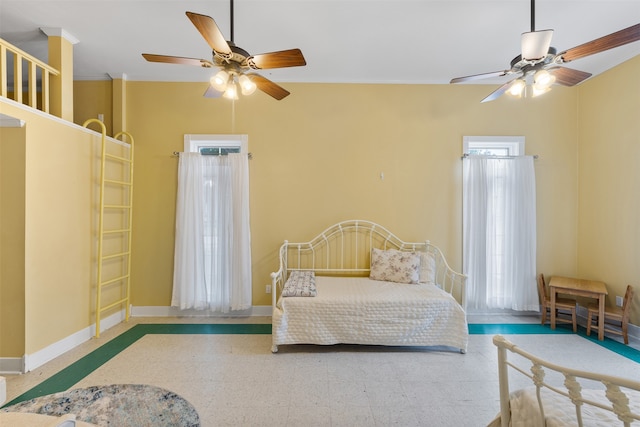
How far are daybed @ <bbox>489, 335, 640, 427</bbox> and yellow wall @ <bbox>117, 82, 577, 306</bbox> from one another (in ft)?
7.89

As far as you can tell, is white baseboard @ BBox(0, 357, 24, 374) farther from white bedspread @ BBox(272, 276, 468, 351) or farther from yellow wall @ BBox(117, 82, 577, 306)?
white bedspread @ BBox(272, 276, 468, 351)

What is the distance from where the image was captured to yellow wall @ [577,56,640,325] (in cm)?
296

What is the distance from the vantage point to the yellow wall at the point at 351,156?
357 cm

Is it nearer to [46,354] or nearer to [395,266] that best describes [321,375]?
[395,266]

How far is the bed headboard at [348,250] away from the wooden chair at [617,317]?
131 cm

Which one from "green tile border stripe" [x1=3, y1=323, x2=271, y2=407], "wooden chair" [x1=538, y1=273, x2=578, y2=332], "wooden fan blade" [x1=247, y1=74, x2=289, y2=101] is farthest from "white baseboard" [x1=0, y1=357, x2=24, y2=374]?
"wooden chair" [x1=538, y1=273, x2=578, y2=332]

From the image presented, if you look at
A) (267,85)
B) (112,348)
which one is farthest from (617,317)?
(112,348)

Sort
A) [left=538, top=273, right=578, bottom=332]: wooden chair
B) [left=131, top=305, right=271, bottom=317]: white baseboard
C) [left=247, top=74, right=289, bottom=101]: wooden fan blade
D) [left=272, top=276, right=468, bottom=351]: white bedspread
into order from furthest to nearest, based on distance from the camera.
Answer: [left=131, top=305, right=271, bottom=317]: white baseboard
[left=538, top=273, right=578, bottom=332]: wooden chair
[left=272, top=276, right=468, bottom=351]: white bedspread
[left=247, top=74, right=289, bottom=101]: wooden fan blade

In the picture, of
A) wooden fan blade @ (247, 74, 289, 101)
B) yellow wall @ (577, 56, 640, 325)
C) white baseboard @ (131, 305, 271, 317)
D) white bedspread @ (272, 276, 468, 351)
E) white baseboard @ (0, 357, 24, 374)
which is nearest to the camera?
wooden fan blade @ (247, 74, 289, 101)

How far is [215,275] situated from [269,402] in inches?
73.1

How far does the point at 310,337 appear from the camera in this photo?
2656 millimetres

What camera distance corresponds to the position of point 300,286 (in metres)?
2.86

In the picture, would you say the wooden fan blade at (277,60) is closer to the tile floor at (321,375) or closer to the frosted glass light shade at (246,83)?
the frosted glass light shade at (246,83)

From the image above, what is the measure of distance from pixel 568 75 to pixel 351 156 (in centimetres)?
214
